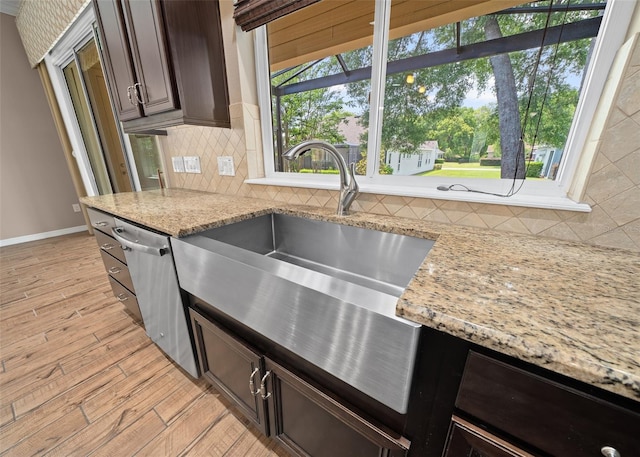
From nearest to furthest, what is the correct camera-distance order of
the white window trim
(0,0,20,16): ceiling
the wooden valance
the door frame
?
the white window trim < the wooden valance < the door frame < (0,0,20,16): ceiling

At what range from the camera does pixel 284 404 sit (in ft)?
2.48

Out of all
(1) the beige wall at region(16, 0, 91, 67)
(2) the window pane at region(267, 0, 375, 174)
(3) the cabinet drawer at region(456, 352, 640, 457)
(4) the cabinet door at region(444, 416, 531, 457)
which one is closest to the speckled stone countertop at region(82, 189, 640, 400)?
(3) the cabinet drawer at region(456, 352, 640, 457)

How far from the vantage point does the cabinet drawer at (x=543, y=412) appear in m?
0.32

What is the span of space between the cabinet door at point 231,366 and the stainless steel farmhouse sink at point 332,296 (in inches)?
5.3

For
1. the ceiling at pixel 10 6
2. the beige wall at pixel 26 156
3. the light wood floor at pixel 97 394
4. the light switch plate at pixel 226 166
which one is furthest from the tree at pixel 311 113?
the beige wall at pixel 26 156

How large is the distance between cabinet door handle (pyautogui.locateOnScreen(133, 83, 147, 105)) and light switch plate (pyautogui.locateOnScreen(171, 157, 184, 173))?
0.52 metres

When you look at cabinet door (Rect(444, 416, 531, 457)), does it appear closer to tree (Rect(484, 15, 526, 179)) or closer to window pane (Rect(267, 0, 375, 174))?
tree (Rect(484, 15, 526, 179))

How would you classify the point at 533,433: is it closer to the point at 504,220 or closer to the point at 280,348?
the point at 280,348

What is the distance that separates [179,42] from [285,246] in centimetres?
114

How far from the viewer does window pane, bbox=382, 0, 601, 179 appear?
2.55 feet

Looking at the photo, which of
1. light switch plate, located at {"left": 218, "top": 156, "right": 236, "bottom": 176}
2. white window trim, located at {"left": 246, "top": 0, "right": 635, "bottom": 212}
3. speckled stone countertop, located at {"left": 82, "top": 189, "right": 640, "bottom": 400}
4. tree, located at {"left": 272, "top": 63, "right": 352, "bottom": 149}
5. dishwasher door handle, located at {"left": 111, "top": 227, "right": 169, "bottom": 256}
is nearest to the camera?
speckled stone countertop, located at {"left": 82, "top": 189, "right": 640, "bottom": 400}

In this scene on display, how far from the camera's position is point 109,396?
112cm

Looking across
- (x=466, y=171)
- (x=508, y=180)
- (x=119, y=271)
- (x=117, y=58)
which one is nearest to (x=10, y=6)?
(x=117, y=58)

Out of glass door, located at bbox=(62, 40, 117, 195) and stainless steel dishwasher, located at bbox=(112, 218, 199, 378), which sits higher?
glass door, located at bbox=(62, 40, 117, 195)
